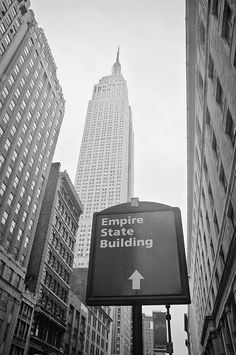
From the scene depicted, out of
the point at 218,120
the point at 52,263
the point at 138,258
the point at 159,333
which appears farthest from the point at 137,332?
the point at 52,263

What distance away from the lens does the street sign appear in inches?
156

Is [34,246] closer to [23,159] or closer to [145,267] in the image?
[23,159]

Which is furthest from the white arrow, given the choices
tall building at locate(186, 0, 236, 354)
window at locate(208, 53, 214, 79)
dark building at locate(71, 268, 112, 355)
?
dark building at locate(71, 268, 112, 355)

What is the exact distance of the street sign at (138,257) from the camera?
3.95 m

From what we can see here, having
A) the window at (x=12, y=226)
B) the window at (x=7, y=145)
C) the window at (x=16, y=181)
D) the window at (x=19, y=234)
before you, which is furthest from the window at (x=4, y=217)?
the window at (x=7, y=145)

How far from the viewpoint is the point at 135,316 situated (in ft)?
12.5

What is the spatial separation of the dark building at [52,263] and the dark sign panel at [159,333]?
73.0 feet

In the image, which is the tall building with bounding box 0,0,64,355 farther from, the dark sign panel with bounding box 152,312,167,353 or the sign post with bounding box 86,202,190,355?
the sign post with bounding box 86,202,190,355

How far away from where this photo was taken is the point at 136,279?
4.03 m

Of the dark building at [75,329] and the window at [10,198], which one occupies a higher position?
the window at [10,198]

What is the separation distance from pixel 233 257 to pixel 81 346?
55.5 meters

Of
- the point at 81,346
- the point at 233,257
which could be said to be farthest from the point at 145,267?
the point at 81,346

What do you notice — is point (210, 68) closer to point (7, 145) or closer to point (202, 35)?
point (202, 35)

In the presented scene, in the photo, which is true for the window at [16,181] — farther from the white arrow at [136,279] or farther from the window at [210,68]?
the white arrow at [136,279]
